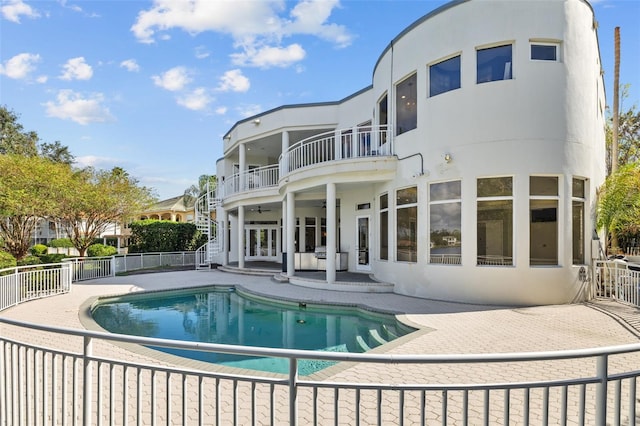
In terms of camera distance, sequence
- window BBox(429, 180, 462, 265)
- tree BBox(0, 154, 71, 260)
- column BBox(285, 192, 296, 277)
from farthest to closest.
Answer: tree BBox(0, 154, 71, 260), column BBox(285, 192, 296, 277), window BBox(429, 180, 462, 265)

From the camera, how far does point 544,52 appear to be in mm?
9203

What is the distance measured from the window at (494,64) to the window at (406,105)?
6.39 ft

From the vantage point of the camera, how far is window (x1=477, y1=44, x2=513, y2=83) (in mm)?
9266

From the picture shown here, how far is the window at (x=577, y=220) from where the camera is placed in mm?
9305

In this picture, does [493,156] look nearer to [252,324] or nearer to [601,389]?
[252,324]

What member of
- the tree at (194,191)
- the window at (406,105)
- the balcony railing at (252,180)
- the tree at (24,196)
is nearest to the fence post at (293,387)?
the window at (406,105)

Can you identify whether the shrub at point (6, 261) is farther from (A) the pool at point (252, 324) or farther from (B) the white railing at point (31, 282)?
(A) the pool at point (252, 324)

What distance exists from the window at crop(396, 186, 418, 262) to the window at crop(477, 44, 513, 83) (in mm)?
3613

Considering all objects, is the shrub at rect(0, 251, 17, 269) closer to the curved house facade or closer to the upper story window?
the curved house facade

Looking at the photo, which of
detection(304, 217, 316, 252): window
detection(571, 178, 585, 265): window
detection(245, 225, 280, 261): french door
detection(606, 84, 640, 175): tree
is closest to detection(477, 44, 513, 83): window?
detection(571, 178, 585, 265): window

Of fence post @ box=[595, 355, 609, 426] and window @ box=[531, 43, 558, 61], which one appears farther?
window @ box=[531, 43, 558, 61]

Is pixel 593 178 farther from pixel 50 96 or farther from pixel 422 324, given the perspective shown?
pixel 50 96

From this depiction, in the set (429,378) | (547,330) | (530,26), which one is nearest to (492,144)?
(530,26)

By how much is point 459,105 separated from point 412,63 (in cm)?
225
